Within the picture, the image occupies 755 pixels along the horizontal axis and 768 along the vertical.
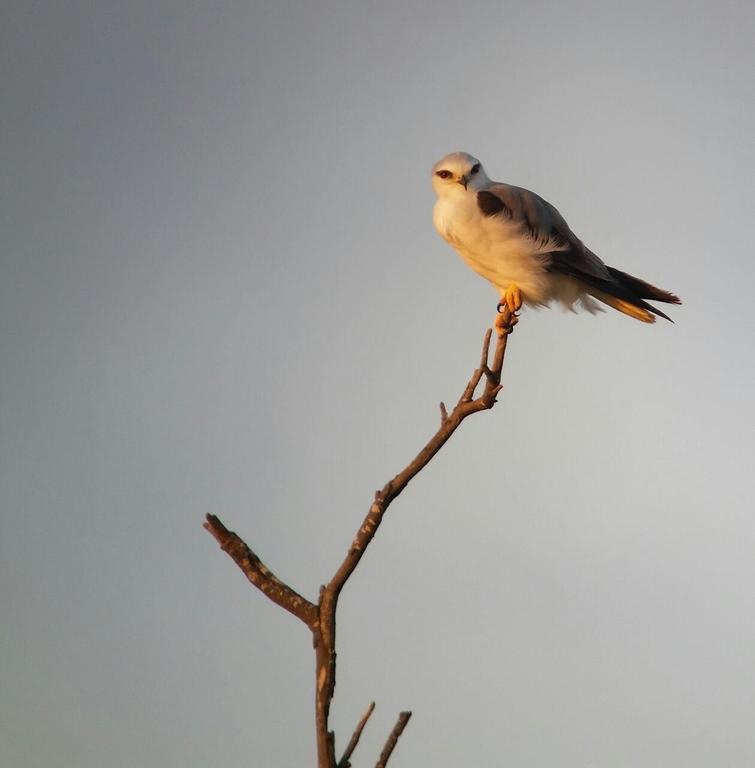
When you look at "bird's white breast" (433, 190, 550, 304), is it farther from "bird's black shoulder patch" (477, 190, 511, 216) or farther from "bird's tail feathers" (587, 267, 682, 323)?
"bird's tail feathers" (587, 267, 682, 323)

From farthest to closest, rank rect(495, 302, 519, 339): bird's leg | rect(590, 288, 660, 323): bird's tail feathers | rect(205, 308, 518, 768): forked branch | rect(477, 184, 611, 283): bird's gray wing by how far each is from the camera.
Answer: rect(590, 288, 660, 323): bird's tail feathers → rect(477, 184, 611, 283): bird's gray wing → rect(495, 302, 519, 339): bird's leg → rect(205, 308, 518, 768): forked branch

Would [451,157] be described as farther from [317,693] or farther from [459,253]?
[317,693]

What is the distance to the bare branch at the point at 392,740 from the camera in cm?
158

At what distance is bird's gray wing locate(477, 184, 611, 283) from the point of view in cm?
268

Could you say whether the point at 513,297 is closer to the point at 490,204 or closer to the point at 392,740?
the point at 490,204

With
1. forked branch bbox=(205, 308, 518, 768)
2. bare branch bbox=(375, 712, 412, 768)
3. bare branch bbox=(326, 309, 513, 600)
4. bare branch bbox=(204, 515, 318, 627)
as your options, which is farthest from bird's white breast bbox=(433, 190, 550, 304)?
bare branch bbox=(375, 712, 412, 768)

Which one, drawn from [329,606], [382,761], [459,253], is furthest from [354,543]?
[459,253]

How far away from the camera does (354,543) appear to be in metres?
1.66

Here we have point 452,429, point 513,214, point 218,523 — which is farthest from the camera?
point 513,214

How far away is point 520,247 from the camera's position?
2672mm

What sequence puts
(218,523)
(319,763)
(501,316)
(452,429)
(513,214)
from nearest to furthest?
(319,763) → (218,523) → (452,429) → (501,316) → (513,214)

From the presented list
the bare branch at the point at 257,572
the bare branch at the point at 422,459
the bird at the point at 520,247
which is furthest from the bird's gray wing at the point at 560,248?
the bare branch at the point at 257,572

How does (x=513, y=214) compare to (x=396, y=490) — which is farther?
(x=513, y=214)

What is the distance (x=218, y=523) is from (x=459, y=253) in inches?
53.9
